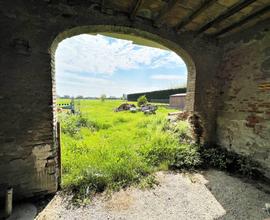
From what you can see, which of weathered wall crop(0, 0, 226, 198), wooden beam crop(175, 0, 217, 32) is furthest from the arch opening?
wooden beam crop(175, 0, 217, 32)

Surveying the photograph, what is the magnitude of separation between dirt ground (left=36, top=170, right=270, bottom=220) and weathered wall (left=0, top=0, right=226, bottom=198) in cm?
56

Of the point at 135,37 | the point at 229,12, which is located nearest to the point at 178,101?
the point at 135,37

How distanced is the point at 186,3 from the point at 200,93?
1975mm

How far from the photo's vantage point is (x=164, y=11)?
2.64 meters

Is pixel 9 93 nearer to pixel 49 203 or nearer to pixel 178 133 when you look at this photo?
pixel 49 203

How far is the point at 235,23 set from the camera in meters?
3.04

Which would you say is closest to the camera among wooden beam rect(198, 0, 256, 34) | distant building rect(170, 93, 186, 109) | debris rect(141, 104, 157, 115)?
wooden beam rect(198, 0, 256, 34)

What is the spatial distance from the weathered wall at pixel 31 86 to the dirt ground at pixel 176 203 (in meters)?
0.56

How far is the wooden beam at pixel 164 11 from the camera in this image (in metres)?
2.45

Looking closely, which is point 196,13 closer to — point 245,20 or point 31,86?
point 245,20

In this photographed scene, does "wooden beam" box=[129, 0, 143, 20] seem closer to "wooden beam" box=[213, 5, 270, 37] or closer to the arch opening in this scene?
the arch opening

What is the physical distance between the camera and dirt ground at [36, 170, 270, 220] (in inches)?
83.0

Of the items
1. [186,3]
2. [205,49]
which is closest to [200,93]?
[205,49]

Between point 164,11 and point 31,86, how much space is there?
2.43 m
